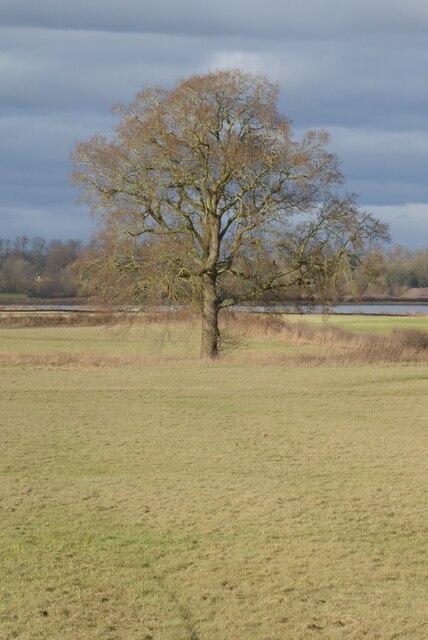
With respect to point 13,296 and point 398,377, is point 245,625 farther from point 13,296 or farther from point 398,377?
point 13,296

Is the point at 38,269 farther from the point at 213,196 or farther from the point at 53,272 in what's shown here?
the point at 213,196

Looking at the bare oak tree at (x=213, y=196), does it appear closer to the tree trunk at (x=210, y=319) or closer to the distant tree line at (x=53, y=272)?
the tree trunk at (x=210, y=319)

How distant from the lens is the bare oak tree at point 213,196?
30453 millimetres

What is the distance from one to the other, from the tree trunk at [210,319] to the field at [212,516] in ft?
34.2

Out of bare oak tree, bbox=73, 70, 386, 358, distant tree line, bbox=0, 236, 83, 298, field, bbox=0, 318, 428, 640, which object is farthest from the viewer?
distant tree line, bbox=0, 236, 83, 298

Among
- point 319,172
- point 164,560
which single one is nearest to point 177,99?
point 319,172

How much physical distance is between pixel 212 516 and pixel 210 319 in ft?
76.9

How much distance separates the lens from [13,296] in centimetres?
Answer: 11000

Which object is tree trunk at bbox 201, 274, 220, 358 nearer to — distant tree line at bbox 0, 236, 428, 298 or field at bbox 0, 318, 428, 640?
field at bbox 0, 318, 428, 640

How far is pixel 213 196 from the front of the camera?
31766 mm

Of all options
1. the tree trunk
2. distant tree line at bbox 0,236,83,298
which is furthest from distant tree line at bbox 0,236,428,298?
the tree trunk

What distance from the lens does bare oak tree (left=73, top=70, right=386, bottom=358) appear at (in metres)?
30.5

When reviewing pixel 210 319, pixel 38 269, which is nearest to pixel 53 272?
pixel 38 269

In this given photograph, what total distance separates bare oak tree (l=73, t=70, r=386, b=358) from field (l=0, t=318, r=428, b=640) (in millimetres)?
9899
